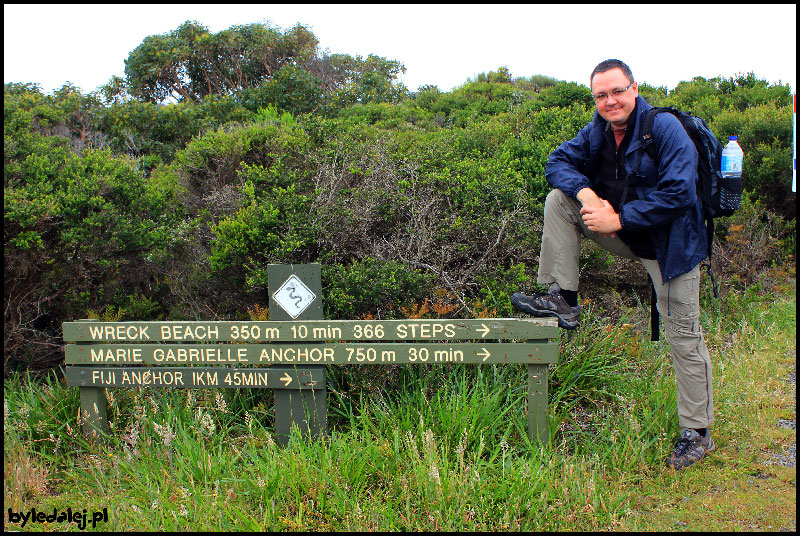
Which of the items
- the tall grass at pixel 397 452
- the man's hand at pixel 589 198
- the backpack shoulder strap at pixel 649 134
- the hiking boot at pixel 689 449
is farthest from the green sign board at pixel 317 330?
the backpack shoulder strap at pixel 649 134

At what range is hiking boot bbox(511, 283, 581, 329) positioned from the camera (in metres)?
3.74

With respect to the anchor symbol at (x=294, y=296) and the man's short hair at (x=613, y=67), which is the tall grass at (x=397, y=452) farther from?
the man's short hair at (x=613, y=67)

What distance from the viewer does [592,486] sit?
3.05 m

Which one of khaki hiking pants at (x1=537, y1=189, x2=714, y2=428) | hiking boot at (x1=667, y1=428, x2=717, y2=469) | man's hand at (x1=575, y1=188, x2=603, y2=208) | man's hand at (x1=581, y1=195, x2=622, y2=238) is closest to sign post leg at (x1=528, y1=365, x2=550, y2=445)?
khaki hiking pants at (x1=537, y1=189, x2=714, y2=428)

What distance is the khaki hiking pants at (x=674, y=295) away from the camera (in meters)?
3.52

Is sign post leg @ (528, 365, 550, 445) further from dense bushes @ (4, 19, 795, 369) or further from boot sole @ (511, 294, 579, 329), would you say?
dense bushes @ (4, 19, 795, 369)

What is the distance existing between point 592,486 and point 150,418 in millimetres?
2585

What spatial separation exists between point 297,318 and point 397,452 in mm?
1047

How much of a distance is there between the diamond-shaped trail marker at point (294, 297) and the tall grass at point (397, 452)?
67 centimetres

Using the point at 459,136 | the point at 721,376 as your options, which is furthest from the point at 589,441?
the point at 459,136

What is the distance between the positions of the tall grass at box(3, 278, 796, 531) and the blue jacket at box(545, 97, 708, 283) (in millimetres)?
923

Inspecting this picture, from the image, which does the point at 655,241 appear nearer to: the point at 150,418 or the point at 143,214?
the point at 150,418

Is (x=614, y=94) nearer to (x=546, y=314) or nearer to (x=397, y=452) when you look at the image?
(x=546, y=314)

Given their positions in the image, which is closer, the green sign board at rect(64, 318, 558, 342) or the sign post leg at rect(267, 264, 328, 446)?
the green sign board at rect(64, 318, 558, 342)
